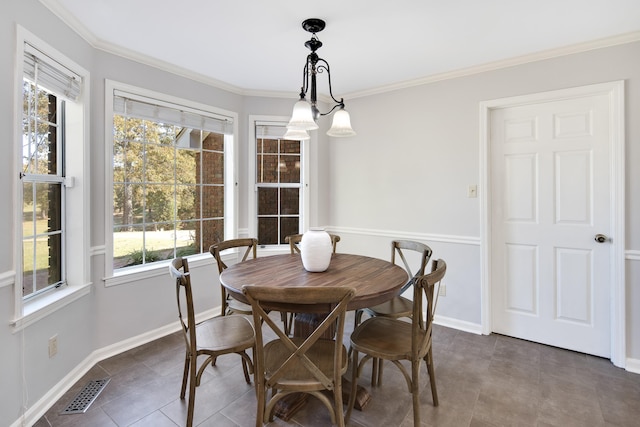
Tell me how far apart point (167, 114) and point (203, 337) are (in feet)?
6.87

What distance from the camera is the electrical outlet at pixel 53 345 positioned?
1926 mm

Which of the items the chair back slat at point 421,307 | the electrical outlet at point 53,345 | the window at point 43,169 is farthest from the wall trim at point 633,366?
the window at point 43,169

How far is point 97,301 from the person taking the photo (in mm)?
2418

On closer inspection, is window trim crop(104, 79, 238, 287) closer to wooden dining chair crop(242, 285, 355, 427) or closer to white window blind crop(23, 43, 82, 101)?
white window blind crop(23, 43, 82, 101)

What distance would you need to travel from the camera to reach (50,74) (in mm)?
1927

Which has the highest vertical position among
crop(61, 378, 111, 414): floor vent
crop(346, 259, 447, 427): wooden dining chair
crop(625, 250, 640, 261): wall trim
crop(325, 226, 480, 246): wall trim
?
crop(325, 226, 480, 246): wall trim

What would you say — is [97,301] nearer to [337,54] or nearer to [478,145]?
[337,54]

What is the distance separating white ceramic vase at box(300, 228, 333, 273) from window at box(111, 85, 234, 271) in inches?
67.5

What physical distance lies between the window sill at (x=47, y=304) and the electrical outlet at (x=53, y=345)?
6.8 inches

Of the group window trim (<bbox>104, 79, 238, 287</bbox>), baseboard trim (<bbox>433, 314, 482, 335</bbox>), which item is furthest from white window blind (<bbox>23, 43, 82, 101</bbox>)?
baseboard trim (<bbox>433, 314, 482, 335</bbox>)

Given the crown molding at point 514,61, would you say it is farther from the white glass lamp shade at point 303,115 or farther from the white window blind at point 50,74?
the white window blind at point 50,74

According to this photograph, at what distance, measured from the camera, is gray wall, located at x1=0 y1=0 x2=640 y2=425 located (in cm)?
171

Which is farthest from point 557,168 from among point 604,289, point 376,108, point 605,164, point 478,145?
point 376,108

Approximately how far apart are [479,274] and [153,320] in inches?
119
